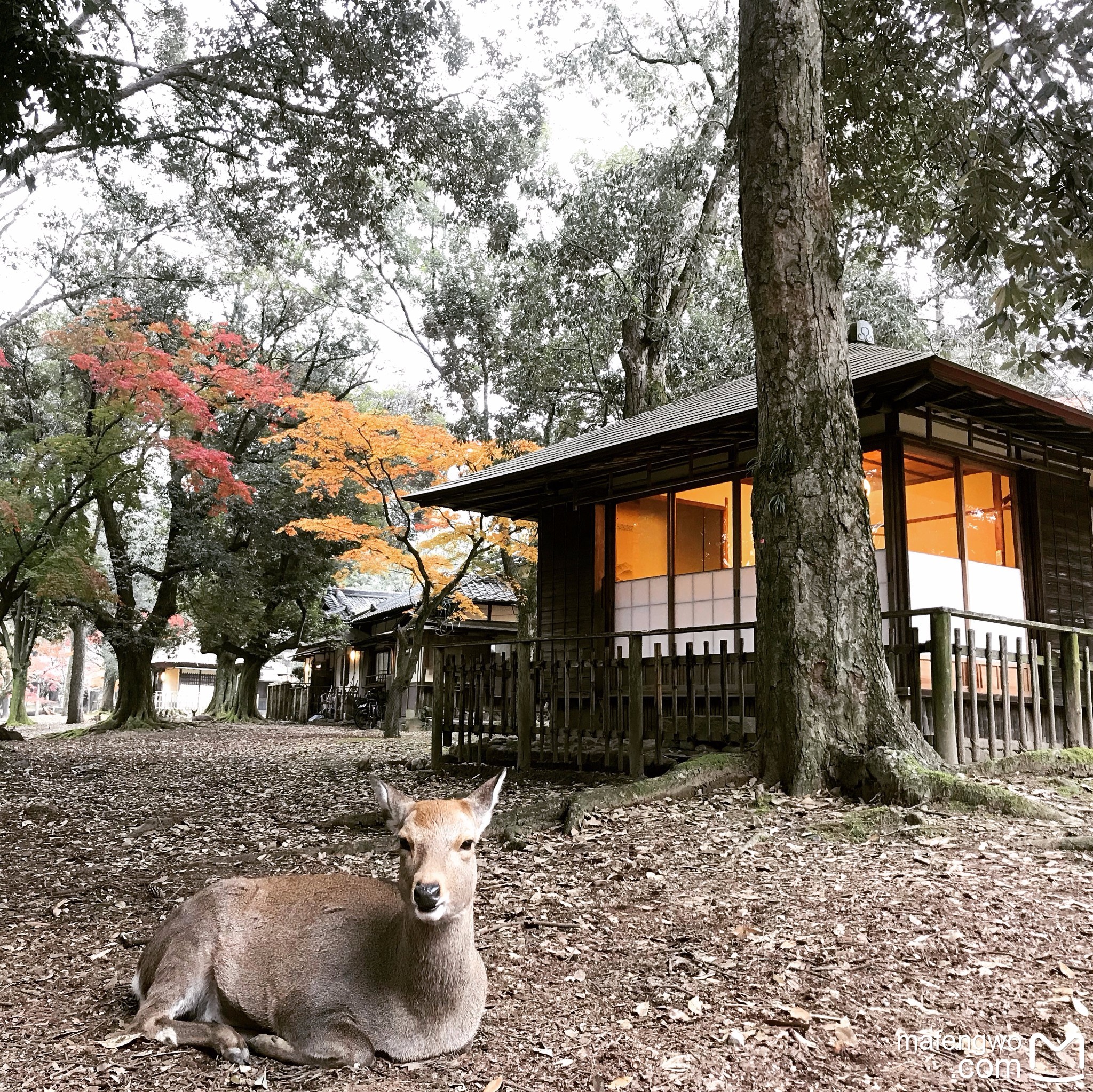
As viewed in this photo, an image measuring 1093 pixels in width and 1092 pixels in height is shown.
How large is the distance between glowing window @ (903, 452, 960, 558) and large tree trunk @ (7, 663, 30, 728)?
27.3m

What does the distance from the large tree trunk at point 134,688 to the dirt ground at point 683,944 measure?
18.4 metres

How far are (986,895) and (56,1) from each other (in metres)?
11.3

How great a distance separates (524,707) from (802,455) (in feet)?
16.2

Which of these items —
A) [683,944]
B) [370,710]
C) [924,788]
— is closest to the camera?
[683,944]

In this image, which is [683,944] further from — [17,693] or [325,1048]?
[17,693]

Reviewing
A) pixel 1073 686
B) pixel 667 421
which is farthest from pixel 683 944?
pixel 667 421

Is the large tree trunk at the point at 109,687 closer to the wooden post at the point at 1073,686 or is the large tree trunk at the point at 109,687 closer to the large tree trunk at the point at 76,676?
the large tree trunk at the point at 76,676

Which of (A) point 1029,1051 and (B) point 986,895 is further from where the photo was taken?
(B) point 986,895

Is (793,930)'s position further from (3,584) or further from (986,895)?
(3,584)

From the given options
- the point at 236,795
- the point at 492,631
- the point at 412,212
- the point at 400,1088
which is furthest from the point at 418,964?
the point at 412,212

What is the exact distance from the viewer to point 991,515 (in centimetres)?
1311

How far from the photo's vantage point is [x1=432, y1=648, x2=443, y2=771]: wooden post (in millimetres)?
12641

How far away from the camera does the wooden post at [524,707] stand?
11.2 meters

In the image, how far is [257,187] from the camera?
51.2 feet
